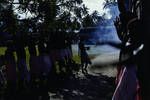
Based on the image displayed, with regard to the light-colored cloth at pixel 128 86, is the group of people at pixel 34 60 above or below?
Answer: below

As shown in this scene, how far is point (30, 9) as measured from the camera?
17.0 meters

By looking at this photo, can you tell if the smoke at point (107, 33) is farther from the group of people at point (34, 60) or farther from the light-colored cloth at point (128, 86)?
the group of people at point (34, 60)

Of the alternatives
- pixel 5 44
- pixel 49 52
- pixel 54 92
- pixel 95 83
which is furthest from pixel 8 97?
pixel 49 52

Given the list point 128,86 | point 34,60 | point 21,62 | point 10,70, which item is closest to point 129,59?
point 128,86

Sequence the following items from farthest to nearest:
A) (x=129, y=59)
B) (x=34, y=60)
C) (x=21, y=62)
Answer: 1. (x=34, y=60)
2. (x=21, y=62)
3. (x=129, y=59)

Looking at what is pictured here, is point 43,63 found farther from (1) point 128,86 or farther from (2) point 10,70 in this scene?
(1) point 128,86

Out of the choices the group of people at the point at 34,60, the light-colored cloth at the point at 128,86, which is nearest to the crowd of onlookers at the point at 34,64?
the group of people at the point at 34,60

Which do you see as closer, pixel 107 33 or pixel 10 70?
pixel 107 33

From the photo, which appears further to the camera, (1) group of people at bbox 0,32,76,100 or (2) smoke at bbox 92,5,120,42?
(1) group of people at bbox 0,32,76,100

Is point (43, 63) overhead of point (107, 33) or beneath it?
beneath

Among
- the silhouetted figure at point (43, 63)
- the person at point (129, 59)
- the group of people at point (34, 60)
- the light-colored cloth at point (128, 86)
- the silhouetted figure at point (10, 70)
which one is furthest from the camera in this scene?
the silhouetted figure at point (43, 63)

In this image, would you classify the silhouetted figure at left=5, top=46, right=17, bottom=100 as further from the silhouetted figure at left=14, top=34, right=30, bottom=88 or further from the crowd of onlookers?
the silhouetted figure at left=14, top=34, right=30, bottom=88

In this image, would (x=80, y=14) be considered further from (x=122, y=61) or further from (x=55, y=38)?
(x=122, y=61)

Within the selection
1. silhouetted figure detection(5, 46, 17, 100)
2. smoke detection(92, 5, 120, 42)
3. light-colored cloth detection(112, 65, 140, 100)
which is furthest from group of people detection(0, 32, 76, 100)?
light-colored cloth detection(112, 65, 140, 100)
